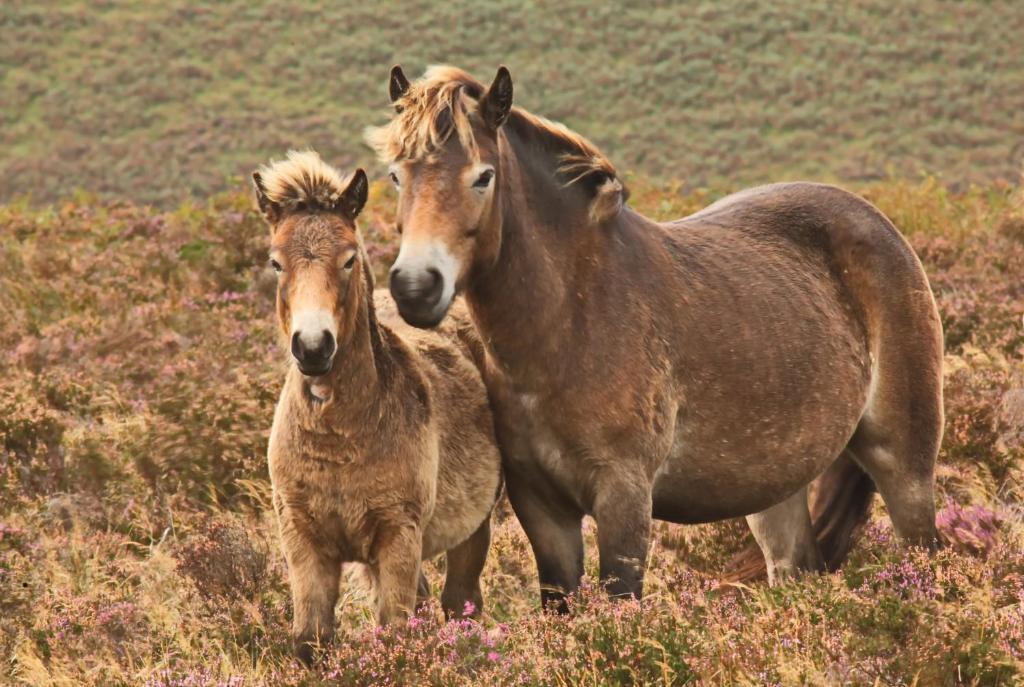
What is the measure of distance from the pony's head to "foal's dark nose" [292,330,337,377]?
1.21 feet

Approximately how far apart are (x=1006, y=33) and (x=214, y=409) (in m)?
28.9

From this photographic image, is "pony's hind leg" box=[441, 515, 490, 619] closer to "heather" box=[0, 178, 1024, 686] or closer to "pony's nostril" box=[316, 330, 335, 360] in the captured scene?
"heather" box=[0, 178, 1024, 686]

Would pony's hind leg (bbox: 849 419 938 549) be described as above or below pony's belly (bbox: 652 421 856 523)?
below

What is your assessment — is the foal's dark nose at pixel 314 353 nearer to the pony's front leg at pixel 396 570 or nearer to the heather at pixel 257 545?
the pony's front leg at pixel 396 570

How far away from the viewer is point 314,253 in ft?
15.2

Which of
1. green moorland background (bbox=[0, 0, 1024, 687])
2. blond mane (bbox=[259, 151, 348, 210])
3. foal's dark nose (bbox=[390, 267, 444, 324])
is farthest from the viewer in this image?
blond mane (bbox=[259, 151, 348, 210])

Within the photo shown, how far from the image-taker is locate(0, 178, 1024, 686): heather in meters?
4.14

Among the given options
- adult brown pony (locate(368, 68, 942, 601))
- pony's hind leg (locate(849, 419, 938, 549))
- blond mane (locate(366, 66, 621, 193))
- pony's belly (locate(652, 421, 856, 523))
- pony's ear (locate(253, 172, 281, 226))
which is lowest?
pony's hind leg (locate(849, 419, 938, 549))

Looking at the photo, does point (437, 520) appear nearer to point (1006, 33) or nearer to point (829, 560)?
point (829, 560)

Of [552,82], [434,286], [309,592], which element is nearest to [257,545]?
[309,592]

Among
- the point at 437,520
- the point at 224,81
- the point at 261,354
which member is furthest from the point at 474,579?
the point at 224,81

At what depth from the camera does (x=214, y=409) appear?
25.5ft

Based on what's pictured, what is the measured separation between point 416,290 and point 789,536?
291cm

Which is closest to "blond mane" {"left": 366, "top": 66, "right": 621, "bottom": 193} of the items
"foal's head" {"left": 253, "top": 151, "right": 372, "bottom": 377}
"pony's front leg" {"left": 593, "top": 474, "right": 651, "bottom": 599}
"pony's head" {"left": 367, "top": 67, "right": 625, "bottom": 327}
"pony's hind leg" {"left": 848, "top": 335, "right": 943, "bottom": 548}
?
"pony's head" {"left": 367, "top": 67, "right": 625, "bottom": 327}
